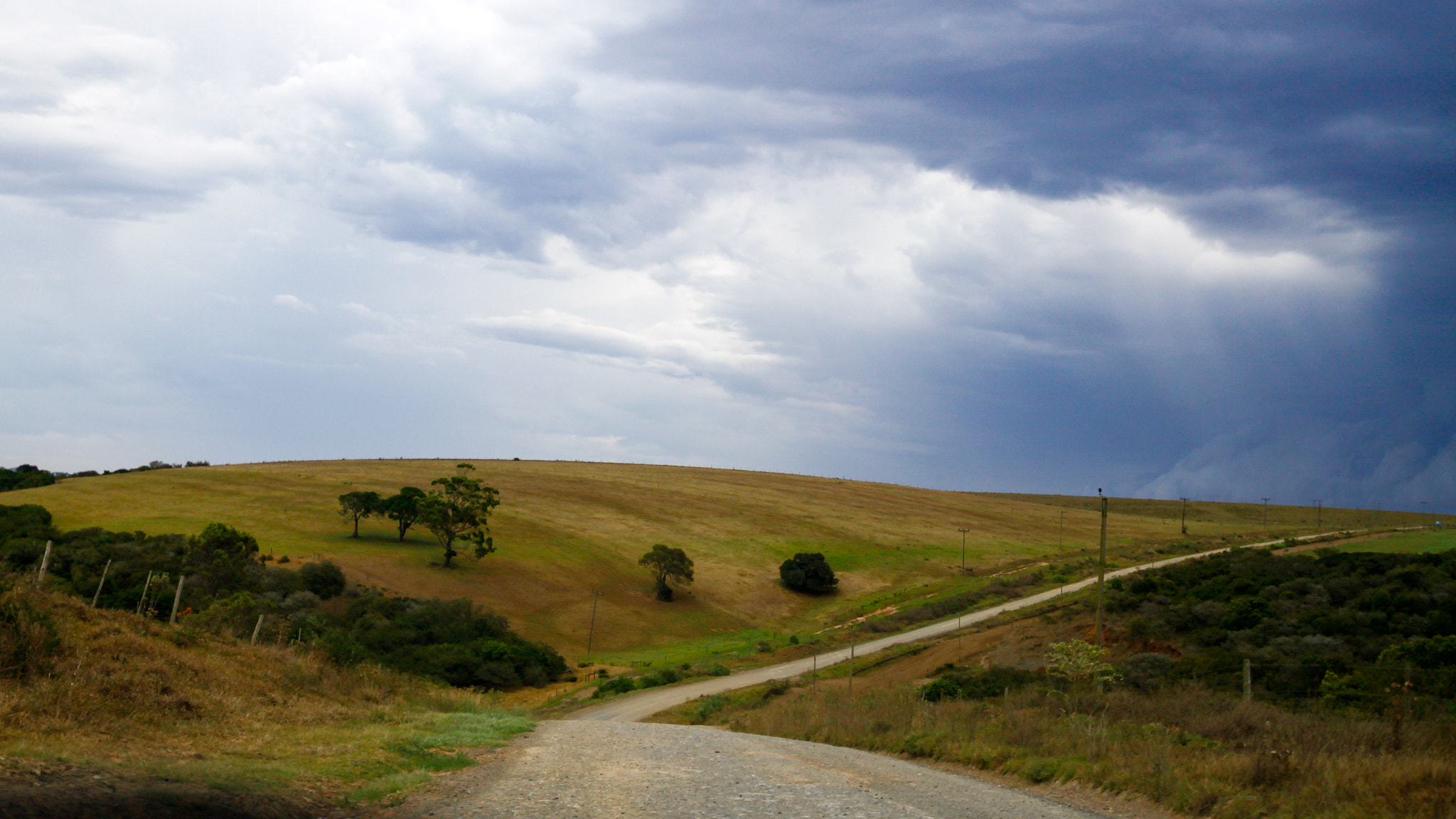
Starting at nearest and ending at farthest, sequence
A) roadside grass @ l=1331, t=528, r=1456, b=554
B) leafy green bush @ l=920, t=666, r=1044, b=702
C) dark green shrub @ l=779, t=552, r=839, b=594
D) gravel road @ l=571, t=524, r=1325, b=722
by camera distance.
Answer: leafy green bush @ l=920, t=666, r=1044, b=702 < gravel road @ l=571, t=524, r=1325, b=722 < roadside grass @ l=1331, t=528, r=1456, b=554 < dark green shrub @ l=779, t=552, r=839, b=594

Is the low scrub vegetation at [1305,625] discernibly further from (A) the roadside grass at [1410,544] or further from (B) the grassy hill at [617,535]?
(B) the grassy hill at [617,535]

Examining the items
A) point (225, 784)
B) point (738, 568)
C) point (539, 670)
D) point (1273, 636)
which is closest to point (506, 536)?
point (738, 568)

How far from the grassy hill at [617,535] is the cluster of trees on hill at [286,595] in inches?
228

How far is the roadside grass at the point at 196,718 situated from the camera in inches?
383

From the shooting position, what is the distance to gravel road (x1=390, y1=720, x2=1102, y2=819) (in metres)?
9.75

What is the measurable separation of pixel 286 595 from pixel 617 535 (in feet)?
129

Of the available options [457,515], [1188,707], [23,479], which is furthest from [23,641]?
[23,479]

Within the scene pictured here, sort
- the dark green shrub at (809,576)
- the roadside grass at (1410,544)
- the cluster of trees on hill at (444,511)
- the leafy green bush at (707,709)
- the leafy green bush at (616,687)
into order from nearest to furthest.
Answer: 1. the leafy green bush at (707,709)
2. the leafy green bush at (616,687)
3. the roadside grass at (1410,544)
4. the cluster of trees on hill at (444,511)
5. the dark green shrub at (809,576)

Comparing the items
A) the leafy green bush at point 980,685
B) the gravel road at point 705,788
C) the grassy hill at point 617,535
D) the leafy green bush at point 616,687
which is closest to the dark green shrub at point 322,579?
the grassy hill at point 617,535

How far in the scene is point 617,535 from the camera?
94.7 m

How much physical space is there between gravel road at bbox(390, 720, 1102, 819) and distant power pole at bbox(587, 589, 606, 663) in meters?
48.7

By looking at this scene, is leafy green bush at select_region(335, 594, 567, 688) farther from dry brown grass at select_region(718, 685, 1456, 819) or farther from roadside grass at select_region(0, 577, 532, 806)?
dry brown grass at select_region(718, 685, 1456, 819)

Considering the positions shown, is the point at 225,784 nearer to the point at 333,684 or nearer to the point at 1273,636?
the point at 333,684

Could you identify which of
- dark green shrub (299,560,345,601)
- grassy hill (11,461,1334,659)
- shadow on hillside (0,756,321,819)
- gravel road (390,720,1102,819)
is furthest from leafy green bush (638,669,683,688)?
shadow on hillside (0,756,321,819)
